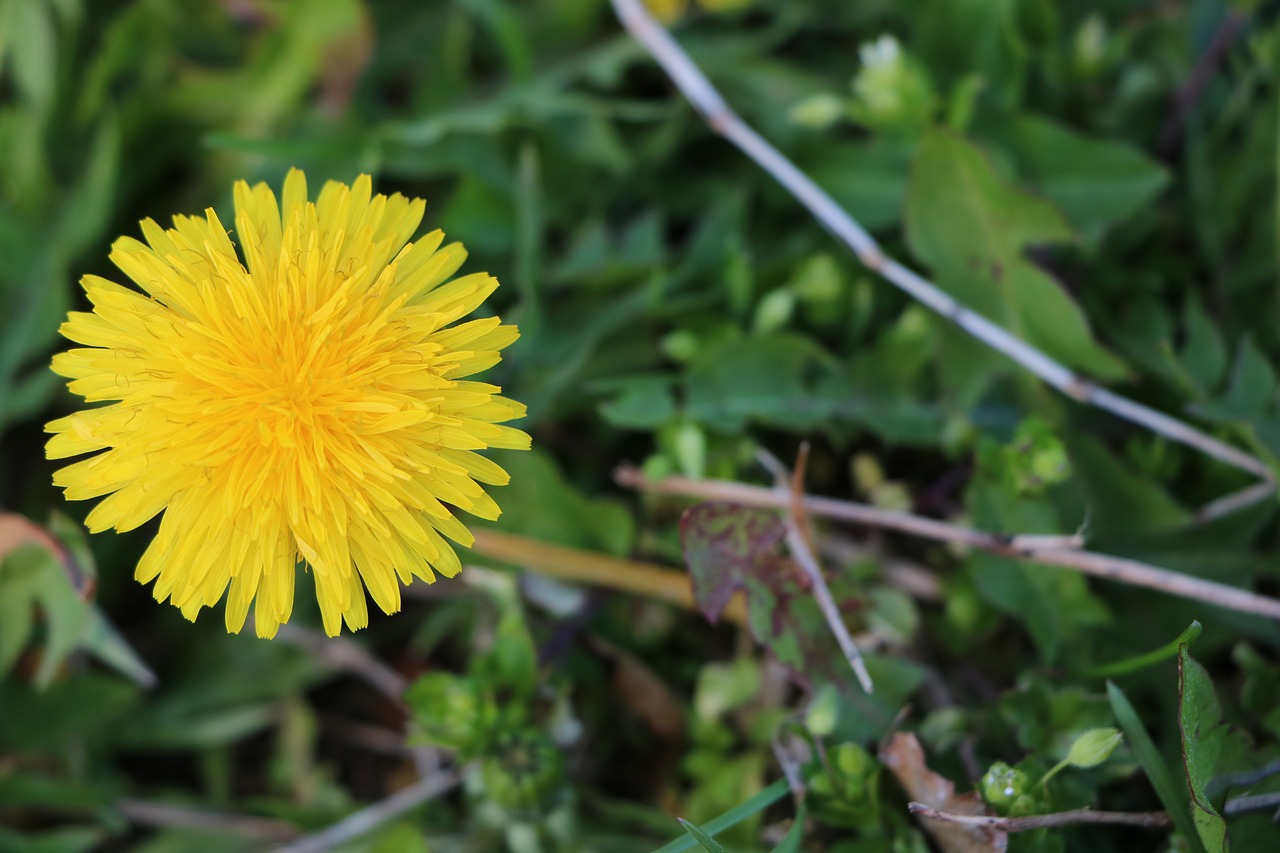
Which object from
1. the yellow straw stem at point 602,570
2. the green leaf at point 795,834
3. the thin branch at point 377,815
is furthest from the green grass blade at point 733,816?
the thin branch at point 377,815

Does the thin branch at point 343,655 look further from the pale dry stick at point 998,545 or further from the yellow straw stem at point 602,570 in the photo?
the pale dry stick at point 998,545

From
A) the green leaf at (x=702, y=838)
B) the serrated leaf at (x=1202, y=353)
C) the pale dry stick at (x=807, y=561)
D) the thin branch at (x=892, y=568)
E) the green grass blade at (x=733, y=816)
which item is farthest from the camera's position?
the thin branch at (x=892, y=568)

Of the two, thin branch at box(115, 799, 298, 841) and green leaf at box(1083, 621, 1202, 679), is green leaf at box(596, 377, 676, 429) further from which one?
thin branch at box(115, 799, 298, 841)

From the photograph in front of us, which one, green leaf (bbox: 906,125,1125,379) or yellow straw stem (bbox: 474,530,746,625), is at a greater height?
green leaf (bbox: 906,125,1125,379)

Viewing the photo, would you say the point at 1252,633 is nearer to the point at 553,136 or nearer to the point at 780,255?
the point at 780,255

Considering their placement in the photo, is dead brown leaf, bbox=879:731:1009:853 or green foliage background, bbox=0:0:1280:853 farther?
green foliage background, bbox=0:0:1280:853

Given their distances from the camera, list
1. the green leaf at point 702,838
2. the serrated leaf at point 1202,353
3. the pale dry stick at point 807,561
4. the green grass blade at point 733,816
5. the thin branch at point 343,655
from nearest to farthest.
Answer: the green leaf at point 702,838 → the green grass blade at point 733,816 → the pale dry stick at point 807,561 → the serrated leaf at point 1202,353 → the thin branch at point 343,655

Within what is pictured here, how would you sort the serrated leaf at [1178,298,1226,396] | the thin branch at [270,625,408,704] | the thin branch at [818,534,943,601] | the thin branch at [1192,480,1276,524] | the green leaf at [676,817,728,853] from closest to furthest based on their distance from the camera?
the green leaf at [676,817,728,853] < the thin branch at [1192,480,1276,524] < the serrated leaf at [1178,298,1226,396] < the thin branch at [818,534,943,601] < the thin branch at [270,625,408,704]

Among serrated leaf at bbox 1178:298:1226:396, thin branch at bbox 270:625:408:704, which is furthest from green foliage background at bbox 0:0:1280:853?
thin branch at bbox 270:625:408:704
